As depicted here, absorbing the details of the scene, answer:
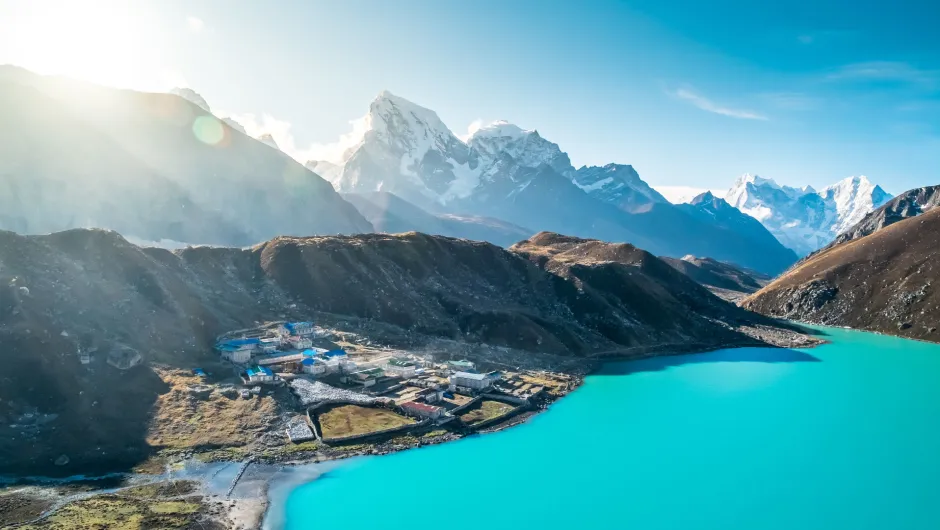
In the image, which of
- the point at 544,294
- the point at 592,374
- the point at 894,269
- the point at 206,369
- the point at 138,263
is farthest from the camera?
the point at 894,269

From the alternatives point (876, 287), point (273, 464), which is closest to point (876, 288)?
point (876, 287)

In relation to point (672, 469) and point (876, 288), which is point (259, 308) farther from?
point (876, 288)

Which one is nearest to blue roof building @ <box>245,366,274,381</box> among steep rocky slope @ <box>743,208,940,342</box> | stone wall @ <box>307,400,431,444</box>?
stone wall @ <box>307,400,431,444</box>

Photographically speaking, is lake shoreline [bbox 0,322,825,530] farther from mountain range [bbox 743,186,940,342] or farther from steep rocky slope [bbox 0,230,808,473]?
mountain range [bbox 743,186,940,342]

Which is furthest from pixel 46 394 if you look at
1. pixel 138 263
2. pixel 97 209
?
pixel 97 209

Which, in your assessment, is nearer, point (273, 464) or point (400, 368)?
point (273, 464)

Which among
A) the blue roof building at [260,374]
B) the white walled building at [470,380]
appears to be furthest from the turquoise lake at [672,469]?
the blue roof building at [260,374]

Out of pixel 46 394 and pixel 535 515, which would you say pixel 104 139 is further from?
pixel 535 515
